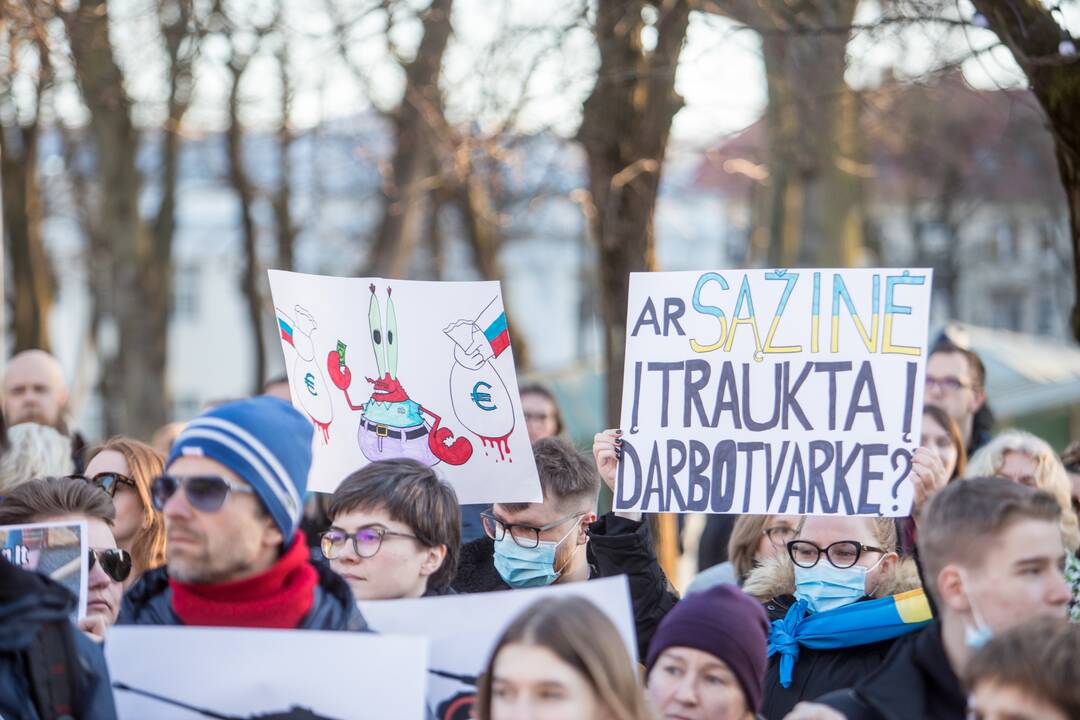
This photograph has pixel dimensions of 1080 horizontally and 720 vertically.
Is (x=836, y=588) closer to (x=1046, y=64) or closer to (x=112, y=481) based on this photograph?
(x=1046, y=64)

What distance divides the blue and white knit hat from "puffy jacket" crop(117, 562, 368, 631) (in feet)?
0.63

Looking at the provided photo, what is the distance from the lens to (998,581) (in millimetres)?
3244

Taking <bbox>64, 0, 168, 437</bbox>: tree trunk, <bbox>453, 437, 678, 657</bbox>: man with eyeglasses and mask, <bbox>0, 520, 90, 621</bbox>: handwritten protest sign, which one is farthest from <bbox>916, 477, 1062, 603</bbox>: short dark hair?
<bbox>64, 0, 168, 437</bbox>: tree trunk

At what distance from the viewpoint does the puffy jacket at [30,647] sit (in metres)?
3.12

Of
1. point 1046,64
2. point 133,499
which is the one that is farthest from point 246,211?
point 1046,64

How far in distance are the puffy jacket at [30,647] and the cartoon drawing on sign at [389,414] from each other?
2.09 m

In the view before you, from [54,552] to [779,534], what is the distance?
99.2 inches

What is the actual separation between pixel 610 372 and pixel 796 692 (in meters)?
4.52

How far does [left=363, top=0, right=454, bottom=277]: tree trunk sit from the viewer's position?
12.7m

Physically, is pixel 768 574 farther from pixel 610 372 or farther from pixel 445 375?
pixel 610 372

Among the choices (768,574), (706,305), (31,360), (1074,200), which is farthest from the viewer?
(31,360)

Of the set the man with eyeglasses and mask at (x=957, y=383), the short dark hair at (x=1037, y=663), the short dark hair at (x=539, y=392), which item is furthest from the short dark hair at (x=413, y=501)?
the man with eyeglasses and mask at (x=957, y=383)

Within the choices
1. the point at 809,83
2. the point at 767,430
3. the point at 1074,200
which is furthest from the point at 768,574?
the point at 809,83

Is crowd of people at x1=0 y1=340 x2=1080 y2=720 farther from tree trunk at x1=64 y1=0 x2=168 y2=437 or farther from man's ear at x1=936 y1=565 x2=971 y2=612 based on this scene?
tree trunk at x1=64 y1=0 x2=168 y2=437
